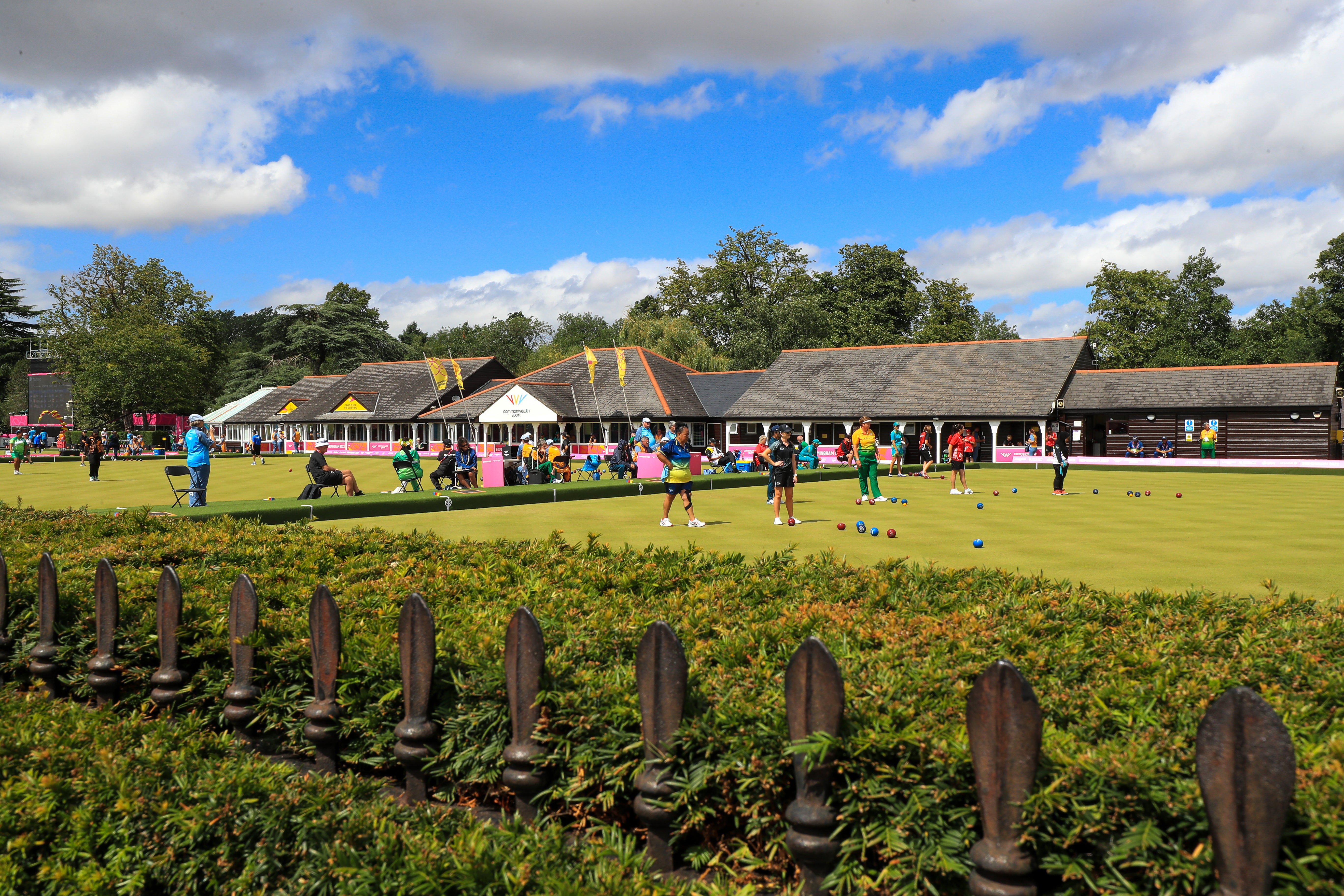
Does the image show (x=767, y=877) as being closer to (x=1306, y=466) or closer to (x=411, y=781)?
(x=411, y=781)

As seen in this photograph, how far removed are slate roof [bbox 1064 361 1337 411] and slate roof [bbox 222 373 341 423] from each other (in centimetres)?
5902

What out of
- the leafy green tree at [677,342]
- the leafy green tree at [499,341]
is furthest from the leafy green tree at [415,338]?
the leafy green tree at [677,342]

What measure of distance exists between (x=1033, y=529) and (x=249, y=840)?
47.6 feet

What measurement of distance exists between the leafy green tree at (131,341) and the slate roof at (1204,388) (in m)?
67.7

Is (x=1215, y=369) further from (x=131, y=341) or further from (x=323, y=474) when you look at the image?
(x=131, y=341)

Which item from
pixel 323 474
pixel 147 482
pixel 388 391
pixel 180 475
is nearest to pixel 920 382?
pixel 323 474

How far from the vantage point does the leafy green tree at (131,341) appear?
232ft

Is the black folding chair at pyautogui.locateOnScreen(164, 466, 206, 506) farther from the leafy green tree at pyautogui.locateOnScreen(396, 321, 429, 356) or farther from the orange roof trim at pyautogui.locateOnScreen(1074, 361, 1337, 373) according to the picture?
the leafy green tree at pyautogui.locateOnScreen(396, 321, 429, 356)

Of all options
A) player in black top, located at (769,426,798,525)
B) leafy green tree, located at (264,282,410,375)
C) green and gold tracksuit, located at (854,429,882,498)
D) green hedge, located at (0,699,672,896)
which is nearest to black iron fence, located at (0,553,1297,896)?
green hedge, located at (0,699,672,896)

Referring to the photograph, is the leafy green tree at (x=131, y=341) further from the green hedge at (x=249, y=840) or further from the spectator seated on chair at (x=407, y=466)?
the green hedge at (x=249, y=840)

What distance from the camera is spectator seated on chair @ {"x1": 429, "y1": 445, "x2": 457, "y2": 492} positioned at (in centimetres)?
2406

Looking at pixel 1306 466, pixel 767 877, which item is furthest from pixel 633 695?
pixel 1306 466

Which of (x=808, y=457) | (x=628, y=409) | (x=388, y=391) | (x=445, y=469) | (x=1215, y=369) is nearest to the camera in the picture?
(x=445, y=469)

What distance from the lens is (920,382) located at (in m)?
48.9
